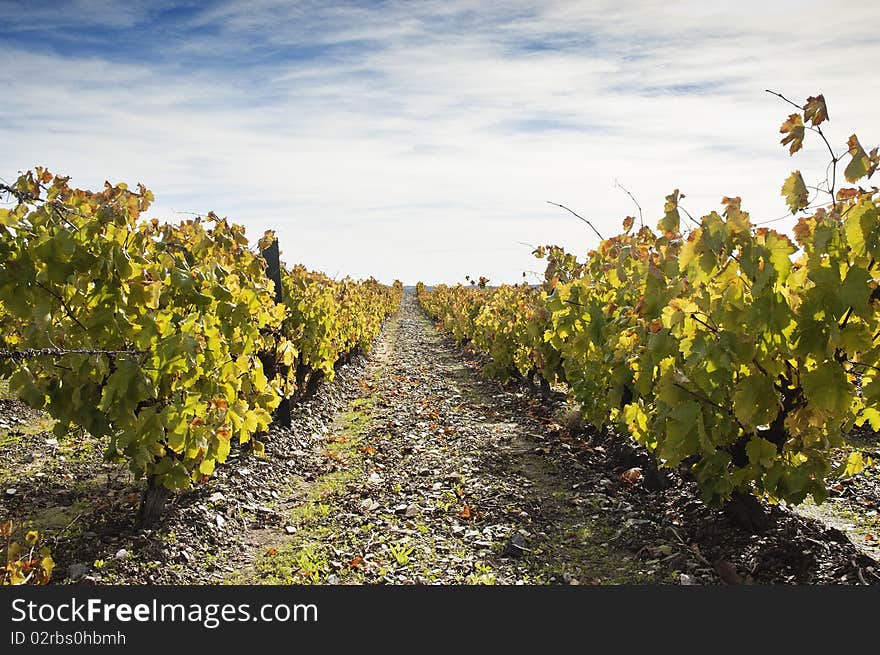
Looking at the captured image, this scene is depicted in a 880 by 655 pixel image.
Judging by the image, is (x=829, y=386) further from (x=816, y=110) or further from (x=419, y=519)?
(x=419, y=519)

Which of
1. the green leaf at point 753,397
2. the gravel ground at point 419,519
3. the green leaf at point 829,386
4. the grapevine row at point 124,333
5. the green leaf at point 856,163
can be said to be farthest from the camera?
the gravel ground at point 419,519

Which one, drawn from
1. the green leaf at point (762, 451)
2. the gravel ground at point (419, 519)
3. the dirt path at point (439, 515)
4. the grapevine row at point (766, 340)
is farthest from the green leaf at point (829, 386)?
the dirt path at point (439, 515)

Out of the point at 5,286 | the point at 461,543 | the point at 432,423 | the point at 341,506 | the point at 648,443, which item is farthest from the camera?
the point at 432,423

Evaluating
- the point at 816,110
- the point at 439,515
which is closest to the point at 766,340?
the point at 816,110

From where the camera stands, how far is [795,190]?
11.8 ft

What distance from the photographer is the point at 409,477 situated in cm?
690

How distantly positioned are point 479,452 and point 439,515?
2.09m

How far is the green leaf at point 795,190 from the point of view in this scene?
11.8 ft

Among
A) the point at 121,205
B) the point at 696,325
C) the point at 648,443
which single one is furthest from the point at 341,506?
the point at 696,325

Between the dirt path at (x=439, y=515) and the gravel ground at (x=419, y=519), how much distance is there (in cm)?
2

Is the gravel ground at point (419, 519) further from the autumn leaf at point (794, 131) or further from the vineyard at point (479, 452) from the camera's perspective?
the autumn leaf at point (794, 131)

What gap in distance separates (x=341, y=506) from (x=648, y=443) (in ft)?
9.64

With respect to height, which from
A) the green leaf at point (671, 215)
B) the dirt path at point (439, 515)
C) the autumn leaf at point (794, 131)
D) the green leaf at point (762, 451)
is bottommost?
the dirt path at point (439, 515)

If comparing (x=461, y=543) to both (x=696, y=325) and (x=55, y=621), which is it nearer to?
(x=696, y=325)
